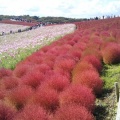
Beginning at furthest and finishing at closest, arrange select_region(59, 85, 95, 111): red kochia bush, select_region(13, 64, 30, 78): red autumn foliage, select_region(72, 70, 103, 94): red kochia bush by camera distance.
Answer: select_region(13, 64, 30, 78): red autumn foliage → select_region(72, 70, 103, 94): red kochia bush → select_region(59, 85, 95, 111): red kochia bush

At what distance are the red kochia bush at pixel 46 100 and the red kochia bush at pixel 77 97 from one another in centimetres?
13

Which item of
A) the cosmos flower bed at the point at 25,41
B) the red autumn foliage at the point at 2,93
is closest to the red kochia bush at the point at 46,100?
the red autumn foliage at the point at 2,93

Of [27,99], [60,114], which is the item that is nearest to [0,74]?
[27,99]

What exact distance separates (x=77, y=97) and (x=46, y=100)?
1.83 ft

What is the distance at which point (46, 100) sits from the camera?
5.43m

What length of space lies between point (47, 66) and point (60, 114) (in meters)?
4.00

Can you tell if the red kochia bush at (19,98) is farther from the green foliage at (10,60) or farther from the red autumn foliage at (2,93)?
the green foliage at (10,60)

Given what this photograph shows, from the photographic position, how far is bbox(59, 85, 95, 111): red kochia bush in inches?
208

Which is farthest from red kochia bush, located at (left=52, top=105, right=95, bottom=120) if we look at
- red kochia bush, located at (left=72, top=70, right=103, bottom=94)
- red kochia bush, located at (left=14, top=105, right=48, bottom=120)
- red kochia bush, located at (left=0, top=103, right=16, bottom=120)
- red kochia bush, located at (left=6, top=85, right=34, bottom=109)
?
red kochia bush, located at (left=72, top=70, right=103, bottom=94)

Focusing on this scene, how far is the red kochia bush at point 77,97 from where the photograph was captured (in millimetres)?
5293

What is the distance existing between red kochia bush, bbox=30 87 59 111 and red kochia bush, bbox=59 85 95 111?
0.13 meters

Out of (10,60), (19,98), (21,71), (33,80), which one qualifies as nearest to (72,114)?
(19,98)

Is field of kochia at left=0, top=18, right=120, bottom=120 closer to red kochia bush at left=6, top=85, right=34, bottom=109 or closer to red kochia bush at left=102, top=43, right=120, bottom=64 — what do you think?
red kochia bush at left=6, top=85, right=34, bottom=109

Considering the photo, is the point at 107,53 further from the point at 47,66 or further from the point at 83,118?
the point at 83,118
